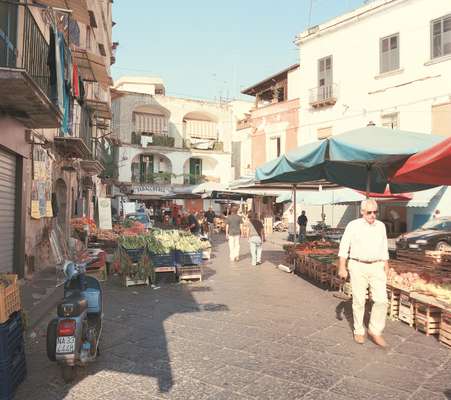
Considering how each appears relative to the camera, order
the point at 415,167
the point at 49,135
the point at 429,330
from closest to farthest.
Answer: the point at 429,330, the point at 415,167, the point at 49,135

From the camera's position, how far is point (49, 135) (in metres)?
11.1

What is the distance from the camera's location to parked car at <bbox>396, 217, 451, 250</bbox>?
14695mm

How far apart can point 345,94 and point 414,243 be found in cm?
1095

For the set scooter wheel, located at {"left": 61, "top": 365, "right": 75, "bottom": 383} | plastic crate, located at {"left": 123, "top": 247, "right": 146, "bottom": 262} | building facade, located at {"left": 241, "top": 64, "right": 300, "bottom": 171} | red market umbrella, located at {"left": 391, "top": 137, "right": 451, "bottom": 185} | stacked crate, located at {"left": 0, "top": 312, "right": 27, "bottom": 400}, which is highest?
building facade, located at {"left": 241, "top": 64, "right": 300, "bottom": 171}

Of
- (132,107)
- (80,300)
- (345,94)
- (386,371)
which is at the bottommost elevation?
(386,371)

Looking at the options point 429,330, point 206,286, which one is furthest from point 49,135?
point 429,330

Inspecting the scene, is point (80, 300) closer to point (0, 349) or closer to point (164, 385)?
point (0, 349)

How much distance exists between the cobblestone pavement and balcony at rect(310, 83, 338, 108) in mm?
18446

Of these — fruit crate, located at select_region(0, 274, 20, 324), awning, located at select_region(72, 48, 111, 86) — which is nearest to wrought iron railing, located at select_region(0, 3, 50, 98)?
awning, located at select_region(72, 48, 111, 86)

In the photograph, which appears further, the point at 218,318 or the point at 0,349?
the point at 218,318

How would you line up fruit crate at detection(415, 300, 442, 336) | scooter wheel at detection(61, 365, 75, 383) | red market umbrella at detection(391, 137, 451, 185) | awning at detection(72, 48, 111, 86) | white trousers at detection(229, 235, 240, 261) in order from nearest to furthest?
scooter wheel at detection(61, 365, 75, 383) < red market umbrella at detection(391, 137, 451, 185) < fruit crate at detection(415, 300, 442, 336) < awning at detection(72, 48, 111, 86) < white trousers at detection(229, 235, 240, 261)

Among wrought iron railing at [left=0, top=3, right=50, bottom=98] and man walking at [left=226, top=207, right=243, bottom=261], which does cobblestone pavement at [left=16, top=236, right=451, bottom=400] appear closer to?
wrought iron railing at [left=0, top=3, right=50, bottom=98]

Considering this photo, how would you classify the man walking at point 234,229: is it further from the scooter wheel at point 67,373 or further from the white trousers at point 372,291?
the scooter wheel at point 67,373

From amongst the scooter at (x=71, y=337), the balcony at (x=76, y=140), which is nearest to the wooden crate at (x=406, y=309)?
the scooter at (x=71, y=337)
